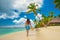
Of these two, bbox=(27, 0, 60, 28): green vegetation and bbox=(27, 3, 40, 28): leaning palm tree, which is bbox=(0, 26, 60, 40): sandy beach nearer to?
bbox=(27, 0, 60, 28): green vegetation

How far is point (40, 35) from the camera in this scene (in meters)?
2.12

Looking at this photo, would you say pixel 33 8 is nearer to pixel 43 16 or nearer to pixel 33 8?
pixel 33 8

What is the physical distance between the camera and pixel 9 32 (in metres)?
2.12

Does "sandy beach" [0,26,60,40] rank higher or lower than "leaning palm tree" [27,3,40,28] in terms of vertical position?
lower

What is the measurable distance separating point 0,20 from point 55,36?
70 cm

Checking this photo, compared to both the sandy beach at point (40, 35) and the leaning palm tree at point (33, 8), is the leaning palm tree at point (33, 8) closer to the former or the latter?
the leaning palm tree at point (33, 8)

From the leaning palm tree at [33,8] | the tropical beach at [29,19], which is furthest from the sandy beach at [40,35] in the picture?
the leaning palm tree at [33,8]

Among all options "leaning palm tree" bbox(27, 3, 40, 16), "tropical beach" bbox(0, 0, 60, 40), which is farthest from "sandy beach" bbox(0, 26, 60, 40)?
"leaning palm tree" bbox(27, 3, 40, 16)

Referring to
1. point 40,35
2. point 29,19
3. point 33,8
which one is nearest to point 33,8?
point 33,8

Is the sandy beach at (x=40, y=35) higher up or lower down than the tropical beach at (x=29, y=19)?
lower down

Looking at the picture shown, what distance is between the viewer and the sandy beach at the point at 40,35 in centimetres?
210

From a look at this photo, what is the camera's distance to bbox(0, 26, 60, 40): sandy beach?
2100 mm

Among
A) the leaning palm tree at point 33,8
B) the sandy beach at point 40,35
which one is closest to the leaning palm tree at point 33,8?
the leaning palm tree at point 33,8

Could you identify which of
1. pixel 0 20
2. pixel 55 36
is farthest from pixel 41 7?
pixel 0 20
